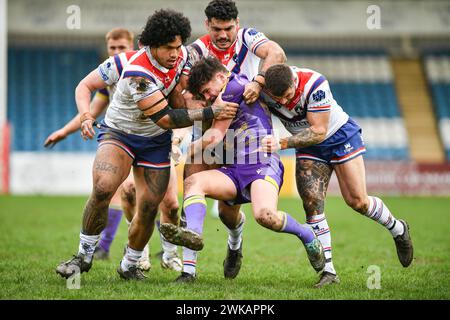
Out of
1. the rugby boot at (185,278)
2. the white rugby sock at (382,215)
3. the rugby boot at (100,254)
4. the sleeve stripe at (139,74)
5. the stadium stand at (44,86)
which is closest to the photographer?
the sleeve stripe at (139,74)

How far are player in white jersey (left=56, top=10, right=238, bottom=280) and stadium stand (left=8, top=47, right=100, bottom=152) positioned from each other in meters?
19.0

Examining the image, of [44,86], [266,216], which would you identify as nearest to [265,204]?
[266,216]

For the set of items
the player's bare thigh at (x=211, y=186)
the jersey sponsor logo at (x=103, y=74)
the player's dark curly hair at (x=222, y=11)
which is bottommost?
the player's bare thigh at (x=211, y=186)

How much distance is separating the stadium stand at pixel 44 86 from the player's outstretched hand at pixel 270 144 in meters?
19.7

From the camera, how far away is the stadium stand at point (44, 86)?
2622 cm

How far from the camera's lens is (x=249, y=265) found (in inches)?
330

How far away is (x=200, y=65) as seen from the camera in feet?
21.2

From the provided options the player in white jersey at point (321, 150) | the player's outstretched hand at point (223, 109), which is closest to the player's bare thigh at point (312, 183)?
the player in white jersey at point (321, 150)

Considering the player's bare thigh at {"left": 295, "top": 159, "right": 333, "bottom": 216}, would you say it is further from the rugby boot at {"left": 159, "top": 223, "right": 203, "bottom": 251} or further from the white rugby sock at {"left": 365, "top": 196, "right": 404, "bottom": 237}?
the rugby boot at {"left": 159, "top": 223, "right": 203, "bottom": 251}

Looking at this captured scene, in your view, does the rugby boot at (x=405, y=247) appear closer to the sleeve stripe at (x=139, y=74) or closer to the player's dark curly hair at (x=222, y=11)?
the player's dark curly hair at (x=222, y=11)

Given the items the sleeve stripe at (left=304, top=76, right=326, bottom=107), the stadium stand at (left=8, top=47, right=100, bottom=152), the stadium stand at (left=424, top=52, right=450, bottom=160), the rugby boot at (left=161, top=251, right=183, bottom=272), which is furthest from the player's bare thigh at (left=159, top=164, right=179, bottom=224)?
the stadium stand at (left=424, top=52, right=450, bottom=160)

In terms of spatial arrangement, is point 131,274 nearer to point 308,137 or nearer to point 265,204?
point 265,204

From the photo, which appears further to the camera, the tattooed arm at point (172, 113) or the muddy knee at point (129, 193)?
the muddy knee at point (129, 193)
